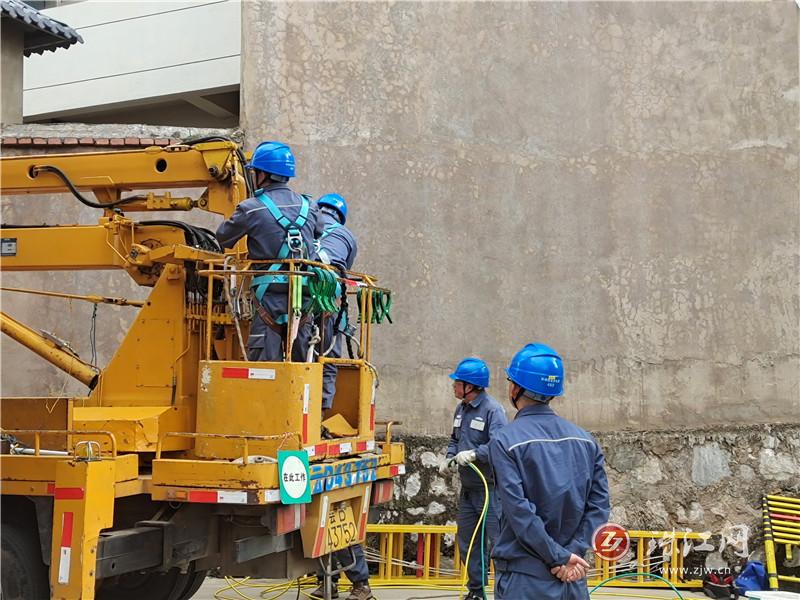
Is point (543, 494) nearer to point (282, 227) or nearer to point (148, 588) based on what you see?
point (282, 227)

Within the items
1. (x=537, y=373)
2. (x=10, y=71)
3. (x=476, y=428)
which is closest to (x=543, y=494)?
(x=537, y=373)

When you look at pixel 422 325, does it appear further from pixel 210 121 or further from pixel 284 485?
pixel 210 121

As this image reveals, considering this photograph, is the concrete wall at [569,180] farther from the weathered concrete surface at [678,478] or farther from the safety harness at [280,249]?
the safety harness at [280,249]

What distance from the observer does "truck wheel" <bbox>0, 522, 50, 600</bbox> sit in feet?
18.7

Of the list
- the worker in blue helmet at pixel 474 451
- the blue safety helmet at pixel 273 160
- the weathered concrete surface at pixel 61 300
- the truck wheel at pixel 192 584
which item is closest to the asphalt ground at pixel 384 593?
the worker in blue helmet at pixel 474 451

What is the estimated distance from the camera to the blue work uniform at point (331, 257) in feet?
22.5

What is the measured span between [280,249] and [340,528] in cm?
194

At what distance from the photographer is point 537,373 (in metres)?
4.71

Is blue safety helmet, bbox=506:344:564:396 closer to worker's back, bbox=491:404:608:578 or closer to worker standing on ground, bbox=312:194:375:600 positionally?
worker's back, bbox=491:404:608:578

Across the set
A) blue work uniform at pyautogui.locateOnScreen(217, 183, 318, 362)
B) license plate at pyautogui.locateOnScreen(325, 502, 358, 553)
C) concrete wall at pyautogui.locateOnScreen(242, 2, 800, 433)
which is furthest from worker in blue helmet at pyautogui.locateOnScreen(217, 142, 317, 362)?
concrete wall at pyautogui.locateOnScreen(242, 2, 800, 433)

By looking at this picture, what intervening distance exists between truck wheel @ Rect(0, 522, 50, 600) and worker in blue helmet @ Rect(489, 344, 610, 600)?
2824mm

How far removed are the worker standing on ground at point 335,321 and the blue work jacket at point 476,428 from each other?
3.74 ft

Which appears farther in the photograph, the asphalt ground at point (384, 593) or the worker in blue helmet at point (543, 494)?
the asphalt ground at point (384, 593)

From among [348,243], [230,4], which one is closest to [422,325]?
[348,243]
